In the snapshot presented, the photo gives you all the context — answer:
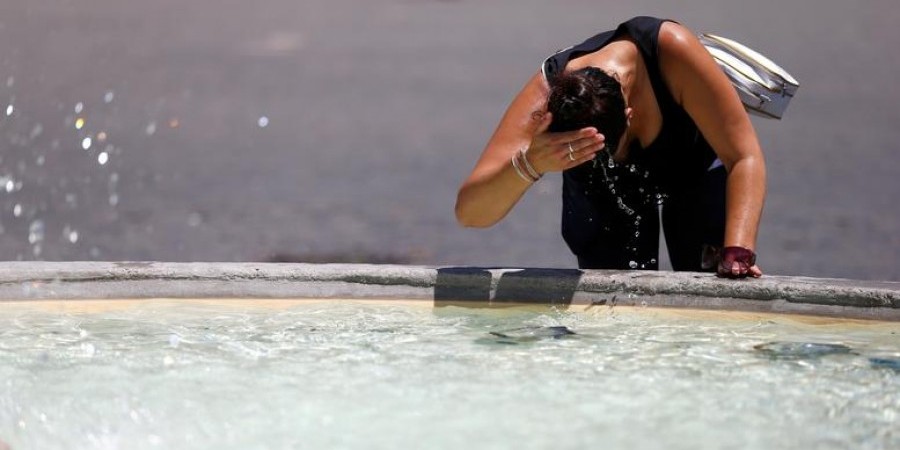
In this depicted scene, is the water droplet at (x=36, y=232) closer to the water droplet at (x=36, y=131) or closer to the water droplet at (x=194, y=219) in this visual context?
the water droplet at (x=194, y=219)

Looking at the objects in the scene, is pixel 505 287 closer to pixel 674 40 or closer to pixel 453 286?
pixel 453 286

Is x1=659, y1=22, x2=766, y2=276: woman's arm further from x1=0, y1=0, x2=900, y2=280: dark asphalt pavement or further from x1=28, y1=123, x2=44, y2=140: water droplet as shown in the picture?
x1=28, y1=123, x2=44, y2=140: water droplet

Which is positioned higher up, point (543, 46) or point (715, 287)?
point (543, 46)

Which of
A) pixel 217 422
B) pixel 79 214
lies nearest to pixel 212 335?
pixel 217 422

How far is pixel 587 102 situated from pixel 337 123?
8431mm

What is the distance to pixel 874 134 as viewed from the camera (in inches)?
403

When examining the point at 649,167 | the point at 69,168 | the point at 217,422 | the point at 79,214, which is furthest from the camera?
the point at 69,168

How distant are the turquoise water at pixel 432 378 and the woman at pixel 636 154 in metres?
0.30

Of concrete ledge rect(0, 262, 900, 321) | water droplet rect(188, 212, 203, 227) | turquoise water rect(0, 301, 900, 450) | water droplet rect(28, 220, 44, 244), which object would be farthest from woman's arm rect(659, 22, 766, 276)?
water droplet rect(28, 220, 44, 244)

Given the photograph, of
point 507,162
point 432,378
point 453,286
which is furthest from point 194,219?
point 432,378

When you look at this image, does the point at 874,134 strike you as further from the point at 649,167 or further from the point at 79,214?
the point at 649,167

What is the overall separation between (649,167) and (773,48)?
8074 millimetres

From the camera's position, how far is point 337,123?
1106 centimetres

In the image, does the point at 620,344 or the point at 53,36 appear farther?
the point at 53,36
